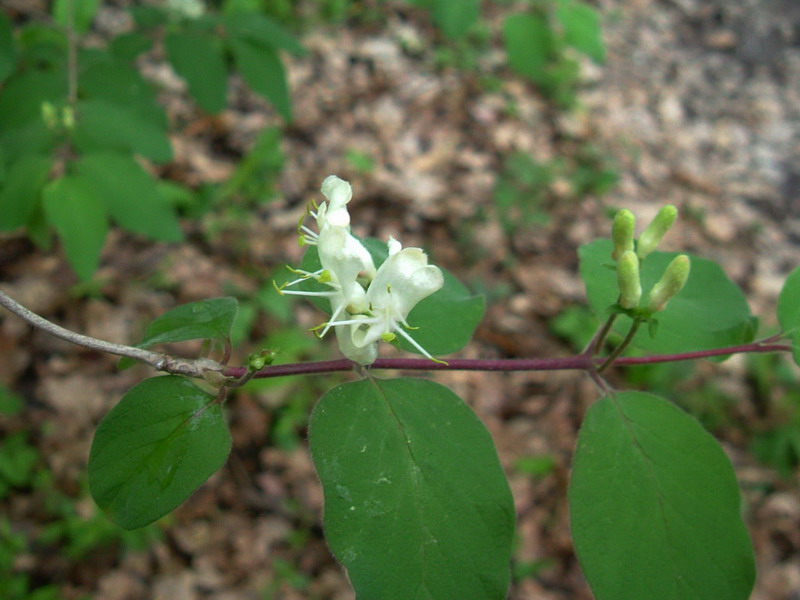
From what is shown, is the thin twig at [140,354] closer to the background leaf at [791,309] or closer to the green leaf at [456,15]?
the background leaf at [791,309]

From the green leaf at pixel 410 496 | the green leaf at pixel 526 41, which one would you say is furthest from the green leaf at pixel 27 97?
the green leaf at pixel 526 41

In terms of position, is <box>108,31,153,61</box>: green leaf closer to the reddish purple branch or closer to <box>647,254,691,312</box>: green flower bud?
the reddish purple branch

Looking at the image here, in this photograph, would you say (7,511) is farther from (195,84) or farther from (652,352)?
(652,352)

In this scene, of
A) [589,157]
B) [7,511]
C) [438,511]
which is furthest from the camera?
[589,157]

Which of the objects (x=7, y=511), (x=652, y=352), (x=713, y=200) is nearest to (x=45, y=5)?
(x=7, y=511)

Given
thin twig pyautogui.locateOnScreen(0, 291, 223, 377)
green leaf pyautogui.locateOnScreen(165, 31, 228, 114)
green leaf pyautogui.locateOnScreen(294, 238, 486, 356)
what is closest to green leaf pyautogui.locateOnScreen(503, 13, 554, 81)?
green leaf pyautogui.locateOnScreen(165, 31, 228, 114)

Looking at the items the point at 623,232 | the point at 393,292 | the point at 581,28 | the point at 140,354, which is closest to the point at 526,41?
the point at 581,28
